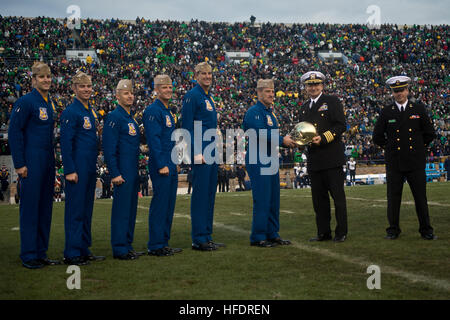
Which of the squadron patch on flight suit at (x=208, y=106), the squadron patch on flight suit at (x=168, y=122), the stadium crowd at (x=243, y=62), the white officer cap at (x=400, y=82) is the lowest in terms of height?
the squadron patch on flight suit at (x=168, y=122)

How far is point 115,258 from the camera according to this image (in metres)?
6.04

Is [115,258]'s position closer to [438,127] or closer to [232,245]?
[232,245]

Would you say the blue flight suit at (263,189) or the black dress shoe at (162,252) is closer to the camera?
the black dress shoe at (162,252)

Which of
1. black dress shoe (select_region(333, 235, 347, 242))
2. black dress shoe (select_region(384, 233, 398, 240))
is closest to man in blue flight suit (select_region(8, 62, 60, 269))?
black dress shoe (select_region(333, 235, 347, 242))

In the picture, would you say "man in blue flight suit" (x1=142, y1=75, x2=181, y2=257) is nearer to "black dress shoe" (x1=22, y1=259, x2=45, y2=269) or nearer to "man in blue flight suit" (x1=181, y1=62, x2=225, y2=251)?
"man in blue flight suit" (x1=181, y1=62, x2=225, y2=251)

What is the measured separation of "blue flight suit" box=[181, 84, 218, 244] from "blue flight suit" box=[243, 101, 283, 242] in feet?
1.79

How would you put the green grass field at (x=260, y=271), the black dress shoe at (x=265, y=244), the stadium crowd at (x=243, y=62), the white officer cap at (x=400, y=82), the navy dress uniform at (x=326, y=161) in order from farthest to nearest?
the stadium crowd at (x=243, y=62) < the white officer cap at (x=400, y=82) < the navy dress uniform at (x=326, y=161) < the black dress shoe at (x=265, y=244) < the green grass field at (x=260, y=271)

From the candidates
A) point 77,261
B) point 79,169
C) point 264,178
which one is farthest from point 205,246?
point 79,169

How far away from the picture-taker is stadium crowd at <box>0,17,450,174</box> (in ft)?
108

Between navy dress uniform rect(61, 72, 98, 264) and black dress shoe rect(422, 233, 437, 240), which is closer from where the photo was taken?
navy dress uniform rect(61, 72, 98, 264)

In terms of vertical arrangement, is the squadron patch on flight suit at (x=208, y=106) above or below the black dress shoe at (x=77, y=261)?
above

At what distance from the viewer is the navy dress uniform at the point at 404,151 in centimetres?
681

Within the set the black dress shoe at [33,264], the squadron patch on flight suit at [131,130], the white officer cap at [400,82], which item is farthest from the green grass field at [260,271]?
the white officer cap at [400,82]

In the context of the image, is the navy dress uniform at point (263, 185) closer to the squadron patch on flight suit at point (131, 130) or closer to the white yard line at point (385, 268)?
the white yard line at point (385, 268)
